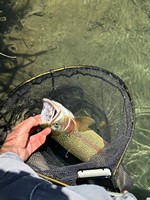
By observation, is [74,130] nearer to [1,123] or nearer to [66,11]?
[1,123]

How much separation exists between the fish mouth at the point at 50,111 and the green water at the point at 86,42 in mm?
1337

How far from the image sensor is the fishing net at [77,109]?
380 centimetres

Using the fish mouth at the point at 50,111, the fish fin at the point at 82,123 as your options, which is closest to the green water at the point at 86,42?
the fish fin at the point at 82,123

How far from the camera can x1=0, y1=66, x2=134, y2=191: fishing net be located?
150 inches

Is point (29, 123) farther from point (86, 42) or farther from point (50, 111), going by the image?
point (86, 42)

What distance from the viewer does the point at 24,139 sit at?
11.1 feet

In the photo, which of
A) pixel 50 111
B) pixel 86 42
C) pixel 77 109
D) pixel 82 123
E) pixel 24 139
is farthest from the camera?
pixel 86 42

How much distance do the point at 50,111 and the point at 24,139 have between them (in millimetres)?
413

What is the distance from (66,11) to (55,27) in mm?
270

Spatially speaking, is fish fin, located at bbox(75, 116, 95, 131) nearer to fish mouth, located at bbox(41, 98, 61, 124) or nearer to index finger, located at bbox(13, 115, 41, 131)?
fish mouth, located at bbox(41, 98, 61, 124)

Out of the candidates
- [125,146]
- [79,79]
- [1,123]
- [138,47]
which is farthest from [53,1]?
[125,146]

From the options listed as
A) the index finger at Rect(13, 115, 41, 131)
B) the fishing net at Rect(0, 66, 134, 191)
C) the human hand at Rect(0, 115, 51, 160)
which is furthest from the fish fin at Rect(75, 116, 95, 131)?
the index finger at Rect(13, 115, 41, 131)

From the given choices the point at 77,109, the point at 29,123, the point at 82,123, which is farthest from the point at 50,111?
the point at 77,109

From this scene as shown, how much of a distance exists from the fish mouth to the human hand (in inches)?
2.6
